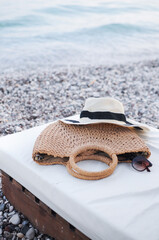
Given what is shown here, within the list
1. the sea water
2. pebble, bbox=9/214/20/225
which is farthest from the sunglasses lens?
the sea water

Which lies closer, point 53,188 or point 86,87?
point 53,188

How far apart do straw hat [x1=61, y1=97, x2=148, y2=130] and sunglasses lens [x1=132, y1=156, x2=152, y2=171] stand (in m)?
0.35

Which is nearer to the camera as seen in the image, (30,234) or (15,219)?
(30,234)

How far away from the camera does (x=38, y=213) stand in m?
1.72

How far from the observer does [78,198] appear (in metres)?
1.35

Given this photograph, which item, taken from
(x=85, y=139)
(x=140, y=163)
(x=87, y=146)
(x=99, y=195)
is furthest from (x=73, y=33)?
(x=99, y=195)

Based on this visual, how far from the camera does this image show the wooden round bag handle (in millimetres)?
1479

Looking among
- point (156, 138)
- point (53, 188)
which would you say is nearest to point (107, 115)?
point (156, 138)

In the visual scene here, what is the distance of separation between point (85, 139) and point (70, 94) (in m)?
2.74

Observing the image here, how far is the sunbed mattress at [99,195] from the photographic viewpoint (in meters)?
1.22

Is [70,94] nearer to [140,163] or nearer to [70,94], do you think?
[70,94]

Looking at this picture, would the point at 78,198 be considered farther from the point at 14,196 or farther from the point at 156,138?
the point at 156,138

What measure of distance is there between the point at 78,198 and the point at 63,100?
300 cm

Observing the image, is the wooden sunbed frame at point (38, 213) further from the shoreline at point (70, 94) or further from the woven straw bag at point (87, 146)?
the shoreline at point (70, 94)
